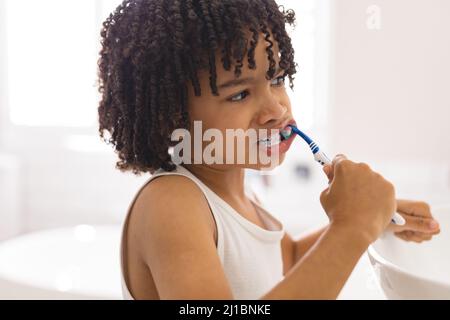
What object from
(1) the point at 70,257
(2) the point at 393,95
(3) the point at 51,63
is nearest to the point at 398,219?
(2) the point at 393,95

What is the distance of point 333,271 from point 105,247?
1.26m

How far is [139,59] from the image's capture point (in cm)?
60

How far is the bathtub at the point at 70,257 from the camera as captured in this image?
5.08ft

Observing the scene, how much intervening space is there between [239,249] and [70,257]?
1113 mm

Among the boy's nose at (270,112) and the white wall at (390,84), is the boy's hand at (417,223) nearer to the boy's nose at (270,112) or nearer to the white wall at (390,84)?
the boy's nose at (270,112)

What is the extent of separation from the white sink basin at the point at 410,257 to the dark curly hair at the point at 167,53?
210 millimetres

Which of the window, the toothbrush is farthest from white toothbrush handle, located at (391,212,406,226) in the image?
the window

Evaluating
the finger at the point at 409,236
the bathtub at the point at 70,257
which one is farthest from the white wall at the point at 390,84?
the finger at the point at 409,236

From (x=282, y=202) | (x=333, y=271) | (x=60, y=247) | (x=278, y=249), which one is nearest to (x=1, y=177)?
(x=60, y=247)

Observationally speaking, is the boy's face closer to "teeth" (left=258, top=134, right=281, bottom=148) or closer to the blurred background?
"teeth" (left=258, top=134, right=281, bottom=148)

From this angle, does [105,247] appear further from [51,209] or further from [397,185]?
[397,185]

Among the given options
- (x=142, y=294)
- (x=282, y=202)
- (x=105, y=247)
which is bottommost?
(x=105, y=247)

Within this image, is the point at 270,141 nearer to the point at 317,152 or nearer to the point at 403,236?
the point at 317,152

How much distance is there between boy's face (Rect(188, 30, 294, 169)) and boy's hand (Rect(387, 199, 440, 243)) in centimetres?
17
